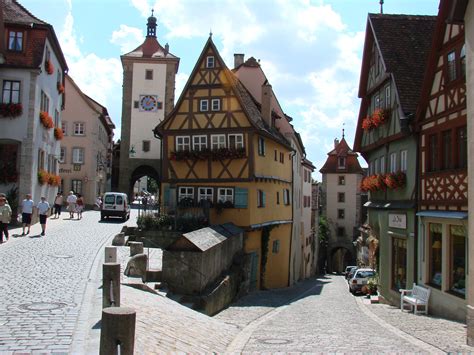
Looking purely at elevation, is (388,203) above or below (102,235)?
above

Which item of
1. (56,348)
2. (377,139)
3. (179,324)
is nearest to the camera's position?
(56,348)

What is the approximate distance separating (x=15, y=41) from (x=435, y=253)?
21668mm

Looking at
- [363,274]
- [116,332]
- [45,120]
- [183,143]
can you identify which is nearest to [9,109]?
[45,120]

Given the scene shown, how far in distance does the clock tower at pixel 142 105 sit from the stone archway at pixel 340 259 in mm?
27083

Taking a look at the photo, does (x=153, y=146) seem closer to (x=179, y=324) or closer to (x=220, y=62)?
(x=220, y=62)

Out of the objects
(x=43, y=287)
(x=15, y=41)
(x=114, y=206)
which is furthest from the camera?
(x=114, y=206)

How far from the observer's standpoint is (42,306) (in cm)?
1102

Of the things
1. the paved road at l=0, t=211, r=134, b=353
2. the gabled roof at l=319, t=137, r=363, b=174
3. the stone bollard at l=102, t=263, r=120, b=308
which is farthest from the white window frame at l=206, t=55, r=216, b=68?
the gabled roof at l=319, t=137, r=363, b=174

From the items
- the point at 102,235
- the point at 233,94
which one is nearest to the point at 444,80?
the point at 233,94

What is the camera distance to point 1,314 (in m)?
10.2

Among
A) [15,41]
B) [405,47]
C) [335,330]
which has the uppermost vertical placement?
[15,41]

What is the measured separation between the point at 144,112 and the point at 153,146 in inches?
136

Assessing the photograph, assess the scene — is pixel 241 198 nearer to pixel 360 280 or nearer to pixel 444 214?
pixel 360 280

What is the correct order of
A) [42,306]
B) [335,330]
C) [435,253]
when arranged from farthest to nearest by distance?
[435,253] < [335,330] < [42,306]
